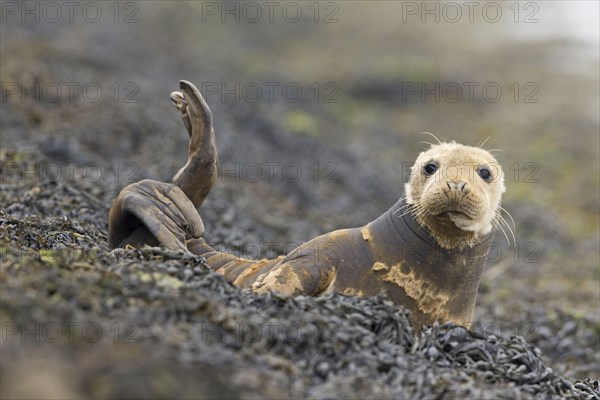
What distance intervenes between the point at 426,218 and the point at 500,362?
4.55 ft

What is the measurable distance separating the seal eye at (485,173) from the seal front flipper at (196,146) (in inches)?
87.4

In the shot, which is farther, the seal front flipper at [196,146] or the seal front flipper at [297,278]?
the seal front flipper at [196,146]

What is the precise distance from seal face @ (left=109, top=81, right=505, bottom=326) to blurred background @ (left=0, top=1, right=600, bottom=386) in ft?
7.37

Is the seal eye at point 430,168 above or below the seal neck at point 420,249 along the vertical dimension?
above

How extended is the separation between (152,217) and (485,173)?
262cm

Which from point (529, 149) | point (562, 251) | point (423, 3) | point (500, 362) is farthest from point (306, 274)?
point (423, 3)

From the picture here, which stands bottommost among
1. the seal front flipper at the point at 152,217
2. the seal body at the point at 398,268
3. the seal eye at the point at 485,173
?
the seal body at the point at 398,268

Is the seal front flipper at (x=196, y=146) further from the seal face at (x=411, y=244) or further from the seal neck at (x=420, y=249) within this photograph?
the seal neck at (x=420, y=249)

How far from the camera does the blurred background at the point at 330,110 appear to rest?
12.7 metres

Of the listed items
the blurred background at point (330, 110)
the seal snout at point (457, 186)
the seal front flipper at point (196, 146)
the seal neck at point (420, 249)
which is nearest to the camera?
the seal snout at point (457, 186)

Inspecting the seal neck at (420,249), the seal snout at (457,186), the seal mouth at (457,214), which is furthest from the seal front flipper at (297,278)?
the seal snout at (457,186)

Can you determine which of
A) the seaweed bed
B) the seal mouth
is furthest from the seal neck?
the seaweed bed

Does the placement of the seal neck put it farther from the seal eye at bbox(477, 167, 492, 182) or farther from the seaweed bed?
the seaweed bed

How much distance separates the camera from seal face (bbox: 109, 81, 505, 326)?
6.69m
